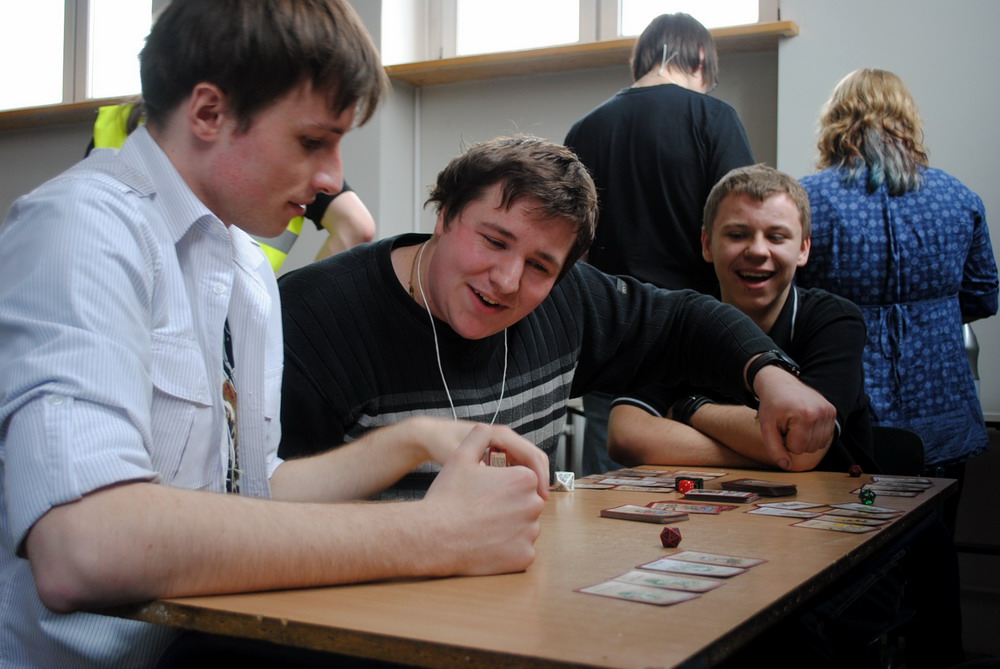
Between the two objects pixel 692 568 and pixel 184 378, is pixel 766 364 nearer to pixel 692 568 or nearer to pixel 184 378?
pixel 692 568

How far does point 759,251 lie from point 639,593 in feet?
5.61

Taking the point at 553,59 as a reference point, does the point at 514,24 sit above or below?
above

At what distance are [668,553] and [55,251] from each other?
76cm

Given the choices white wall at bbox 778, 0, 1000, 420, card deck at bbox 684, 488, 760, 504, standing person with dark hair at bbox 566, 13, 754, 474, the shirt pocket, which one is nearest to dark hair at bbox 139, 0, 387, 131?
the shirt pocket

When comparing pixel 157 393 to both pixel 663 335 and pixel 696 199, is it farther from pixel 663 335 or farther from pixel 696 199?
pixel 696 199

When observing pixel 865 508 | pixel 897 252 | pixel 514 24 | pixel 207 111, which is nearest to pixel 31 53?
pixel 514 24

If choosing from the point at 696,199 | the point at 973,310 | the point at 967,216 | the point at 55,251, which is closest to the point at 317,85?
the point at 55,251

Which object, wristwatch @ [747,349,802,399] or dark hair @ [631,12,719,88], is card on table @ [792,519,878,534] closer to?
wristwatch @ [747,349,802,399]

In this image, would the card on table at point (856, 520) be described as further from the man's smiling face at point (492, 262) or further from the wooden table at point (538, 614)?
the man's smiling face at point (492, 262)

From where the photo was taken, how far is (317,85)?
119 cm

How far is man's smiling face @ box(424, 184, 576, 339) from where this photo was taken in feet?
5.63

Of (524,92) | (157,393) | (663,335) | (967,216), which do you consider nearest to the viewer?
(157,393)

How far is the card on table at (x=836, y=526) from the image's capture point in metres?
1.42

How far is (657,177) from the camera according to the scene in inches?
117
